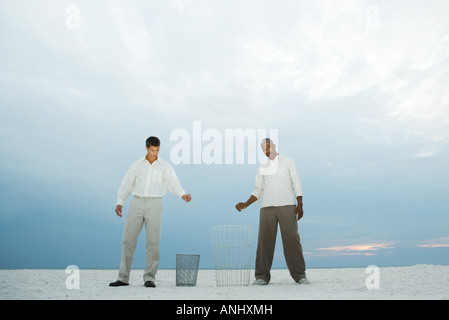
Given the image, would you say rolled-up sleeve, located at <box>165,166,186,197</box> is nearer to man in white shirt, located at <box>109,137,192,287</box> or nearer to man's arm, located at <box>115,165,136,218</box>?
man in white shirt, located at <box>109,137,192,287</box>

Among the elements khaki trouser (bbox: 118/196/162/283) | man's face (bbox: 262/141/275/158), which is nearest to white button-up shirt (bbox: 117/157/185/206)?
khaki trouser (bbox: 118/196/162/283)

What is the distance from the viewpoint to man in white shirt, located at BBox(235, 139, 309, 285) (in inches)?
254

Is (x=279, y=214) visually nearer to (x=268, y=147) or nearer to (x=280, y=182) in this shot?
(x=280, y=182)

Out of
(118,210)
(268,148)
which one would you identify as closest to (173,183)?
(118,210)

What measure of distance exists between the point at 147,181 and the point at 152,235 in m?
0.88

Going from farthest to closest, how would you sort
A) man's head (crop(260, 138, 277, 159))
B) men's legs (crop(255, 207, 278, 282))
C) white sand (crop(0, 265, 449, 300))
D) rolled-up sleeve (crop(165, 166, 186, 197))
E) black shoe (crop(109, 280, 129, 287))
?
man's head (crop(260, 138, 277, 159))
rolled-up sleeve (crop(165, 166, 186, 197))
men's legs (crop(255, 207, 278, 282))
black shoe (crop(109, 280, 129, 287))
white sand (crop(0, 265, 449, 300))

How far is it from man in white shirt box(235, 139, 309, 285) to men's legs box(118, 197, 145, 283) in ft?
5.47

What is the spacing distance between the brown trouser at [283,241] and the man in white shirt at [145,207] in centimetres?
137

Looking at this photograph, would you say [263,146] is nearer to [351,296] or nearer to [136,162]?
[136,162]

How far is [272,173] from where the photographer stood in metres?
6.68

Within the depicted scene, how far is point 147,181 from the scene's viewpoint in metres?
6.46

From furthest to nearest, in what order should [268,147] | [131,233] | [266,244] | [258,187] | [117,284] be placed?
[258,187] < [268,147] < [266,244] < [131,233] < [117,284]
